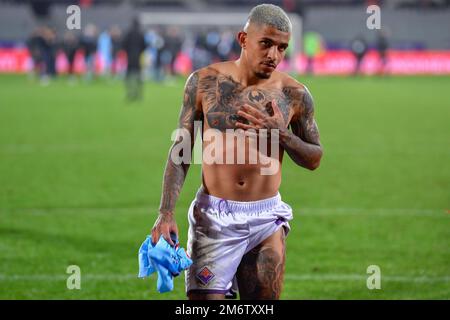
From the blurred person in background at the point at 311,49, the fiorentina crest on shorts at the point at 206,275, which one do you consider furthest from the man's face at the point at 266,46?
A: the blurred person in background at the point at 311,49

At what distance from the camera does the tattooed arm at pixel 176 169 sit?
5109 millimetres

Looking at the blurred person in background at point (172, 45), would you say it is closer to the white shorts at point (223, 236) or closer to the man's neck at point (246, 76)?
the man's neck at point (246, 76)

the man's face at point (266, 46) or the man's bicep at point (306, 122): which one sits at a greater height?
the man's face at point (266, 46)

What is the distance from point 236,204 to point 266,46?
884 millimetres

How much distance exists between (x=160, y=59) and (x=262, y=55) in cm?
3707

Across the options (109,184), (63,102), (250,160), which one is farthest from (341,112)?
(250,160)

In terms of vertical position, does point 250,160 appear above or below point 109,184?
above

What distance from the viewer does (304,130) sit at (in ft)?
17.7

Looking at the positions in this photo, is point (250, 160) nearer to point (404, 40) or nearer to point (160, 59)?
point (160, 59)

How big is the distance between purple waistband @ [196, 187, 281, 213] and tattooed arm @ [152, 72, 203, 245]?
0.17m

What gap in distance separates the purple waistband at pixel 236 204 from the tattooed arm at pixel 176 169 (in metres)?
0.17

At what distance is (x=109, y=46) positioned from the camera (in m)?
44.1

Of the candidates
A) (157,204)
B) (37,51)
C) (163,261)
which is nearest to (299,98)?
(163,261)

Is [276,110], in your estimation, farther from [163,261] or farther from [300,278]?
[300,278]
